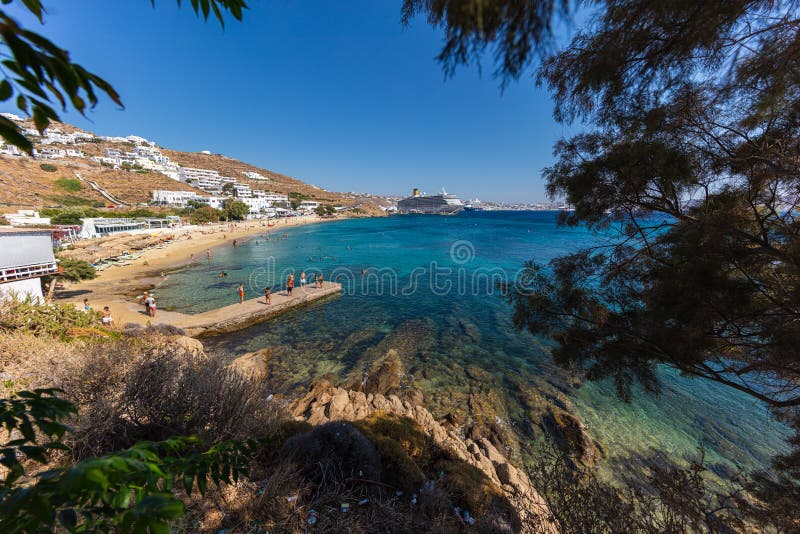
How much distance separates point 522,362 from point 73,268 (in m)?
21.9

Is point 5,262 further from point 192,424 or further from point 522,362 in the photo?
point 522,362

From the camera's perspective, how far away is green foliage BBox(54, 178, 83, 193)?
2290 inches

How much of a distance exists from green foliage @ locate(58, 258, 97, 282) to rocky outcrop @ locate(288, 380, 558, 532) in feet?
51.8

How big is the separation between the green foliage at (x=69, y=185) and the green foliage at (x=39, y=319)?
256 ft

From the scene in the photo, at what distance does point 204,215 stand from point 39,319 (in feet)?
207

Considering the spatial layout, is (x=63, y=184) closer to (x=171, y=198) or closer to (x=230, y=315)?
(x=171, y=198)

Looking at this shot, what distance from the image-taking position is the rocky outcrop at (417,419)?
5395mm

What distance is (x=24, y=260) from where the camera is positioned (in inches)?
332

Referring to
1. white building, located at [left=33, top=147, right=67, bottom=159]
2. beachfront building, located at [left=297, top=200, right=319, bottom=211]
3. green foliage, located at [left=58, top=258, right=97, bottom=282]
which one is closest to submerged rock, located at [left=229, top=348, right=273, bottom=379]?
green foliage, located at [left=58, top=258, right=97, bottom=282]

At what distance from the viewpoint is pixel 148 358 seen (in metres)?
4.21

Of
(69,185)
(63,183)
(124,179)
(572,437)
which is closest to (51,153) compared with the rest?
(124,179)

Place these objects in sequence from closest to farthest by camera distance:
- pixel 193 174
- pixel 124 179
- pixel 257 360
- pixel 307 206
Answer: pixel 257 360 < pixel 124 179 < pixel 307 206 < pixel 193 174

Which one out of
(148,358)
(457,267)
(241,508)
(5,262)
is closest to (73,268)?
(5,262)

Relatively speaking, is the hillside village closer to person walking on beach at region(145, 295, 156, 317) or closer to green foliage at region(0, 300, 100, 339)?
person walking on beach at region(145, 295, 156, 317)
